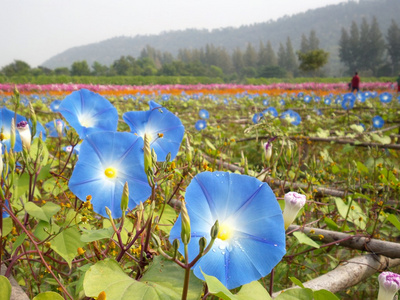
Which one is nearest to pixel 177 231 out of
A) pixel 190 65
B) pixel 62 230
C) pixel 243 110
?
pixel 62 230

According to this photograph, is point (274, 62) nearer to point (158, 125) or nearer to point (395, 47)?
point (395, 47)

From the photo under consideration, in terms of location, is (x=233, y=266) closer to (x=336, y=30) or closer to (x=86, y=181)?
(x=86, y=181)

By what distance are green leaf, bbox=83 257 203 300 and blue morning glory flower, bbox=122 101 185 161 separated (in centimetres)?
52

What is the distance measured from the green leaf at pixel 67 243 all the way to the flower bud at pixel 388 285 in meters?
0.69

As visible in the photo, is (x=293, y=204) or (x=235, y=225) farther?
(x=293, y=204)

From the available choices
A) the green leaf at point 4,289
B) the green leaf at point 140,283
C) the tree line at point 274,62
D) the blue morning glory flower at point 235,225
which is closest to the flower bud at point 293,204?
the blue morning glory flower at point 235,225

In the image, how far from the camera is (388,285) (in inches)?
24.9

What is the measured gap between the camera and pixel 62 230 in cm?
86

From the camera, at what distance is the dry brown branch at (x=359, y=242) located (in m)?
1.20

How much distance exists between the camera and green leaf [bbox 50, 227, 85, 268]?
818 mm

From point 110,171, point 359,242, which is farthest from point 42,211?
point 359,242

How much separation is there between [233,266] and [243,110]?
7.04m

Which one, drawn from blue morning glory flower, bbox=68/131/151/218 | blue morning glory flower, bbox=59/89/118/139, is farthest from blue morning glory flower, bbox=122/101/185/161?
blue morning glory flower, bbox=68/131/151/218

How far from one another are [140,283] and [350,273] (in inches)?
32.1
